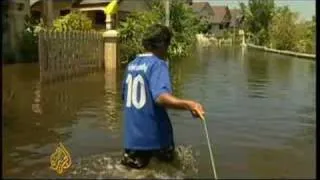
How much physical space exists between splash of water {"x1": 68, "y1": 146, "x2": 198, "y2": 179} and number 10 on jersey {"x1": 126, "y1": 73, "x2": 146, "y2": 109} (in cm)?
58

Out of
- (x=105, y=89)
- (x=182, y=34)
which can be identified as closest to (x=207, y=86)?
(x=105, y=89)

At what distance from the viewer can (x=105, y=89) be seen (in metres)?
15.7

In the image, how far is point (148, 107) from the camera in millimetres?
5719

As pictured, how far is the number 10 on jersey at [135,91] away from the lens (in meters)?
5.71

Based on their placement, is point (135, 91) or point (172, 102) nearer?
point (172, 102)

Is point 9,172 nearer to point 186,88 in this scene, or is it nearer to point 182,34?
point 186,88

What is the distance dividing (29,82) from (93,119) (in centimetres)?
647

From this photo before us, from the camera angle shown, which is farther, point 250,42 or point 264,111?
point 250,42

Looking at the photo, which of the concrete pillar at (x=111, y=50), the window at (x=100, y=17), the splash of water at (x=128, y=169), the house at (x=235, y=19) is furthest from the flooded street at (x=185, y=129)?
the house at (x=235, y=19)

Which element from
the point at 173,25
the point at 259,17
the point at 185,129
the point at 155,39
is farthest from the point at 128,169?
the point at 259,17

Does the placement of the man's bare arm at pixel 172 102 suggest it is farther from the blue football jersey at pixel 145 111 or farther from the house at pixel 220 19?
the house at pixel 220 19

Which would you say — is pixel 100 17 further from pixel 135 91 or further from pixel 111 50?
pixel 135 91

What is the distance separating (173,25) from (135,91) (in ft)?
84.8

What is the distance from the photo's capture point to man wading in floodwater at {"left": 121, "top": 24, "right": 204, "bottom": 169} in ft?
18.6
